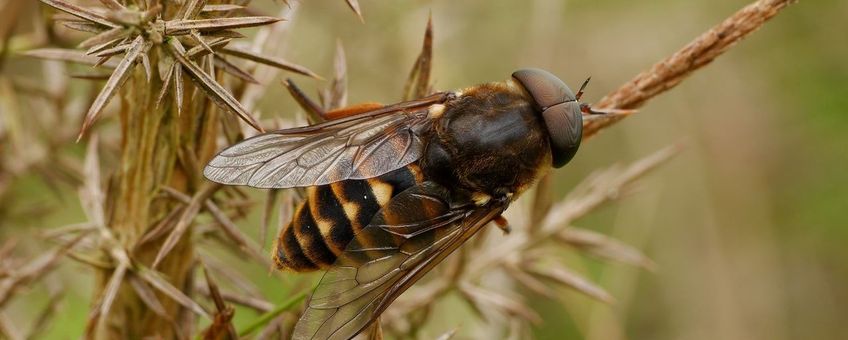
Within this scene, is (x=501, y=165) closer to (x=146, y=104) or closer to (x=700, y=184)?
(x=146, y=104)

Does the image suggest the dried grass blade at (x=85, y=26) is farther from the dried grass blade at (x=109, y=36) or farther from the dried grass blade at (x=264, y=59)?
the dried grass blade at (x=264, y=59)

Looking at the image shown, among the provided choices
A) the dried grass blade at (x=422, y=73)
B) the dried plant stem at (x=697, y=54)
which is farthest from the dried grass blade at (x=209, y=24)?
the dried plant stem at (x=697, y=54)

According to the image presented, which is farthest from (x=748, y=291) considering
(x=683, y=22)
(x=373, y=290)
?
(x=373, y=290)

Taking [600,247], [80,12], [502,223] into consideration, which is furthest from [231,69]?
[600,247]

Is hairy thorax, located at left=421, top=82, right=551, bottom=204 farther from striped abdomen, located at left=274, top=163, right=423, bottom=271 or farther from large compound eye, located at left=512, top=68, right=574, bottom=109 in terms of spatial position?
striped abdomen, located at left=274, top=163, right=423, bottom=271

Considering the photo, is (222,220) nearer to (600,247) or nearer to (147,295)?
(147,295)

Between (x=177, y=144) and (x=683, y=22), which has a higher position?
(x=683, y=22)

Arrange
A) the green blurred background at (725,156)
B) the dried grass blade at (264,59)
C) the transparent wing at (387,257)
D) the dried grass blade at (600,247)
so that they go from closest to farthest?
the dried grass blade at (264,59), the transparent wing at (387,257), the dried grass blade at (600,247), the green blurred background at (725,156)
